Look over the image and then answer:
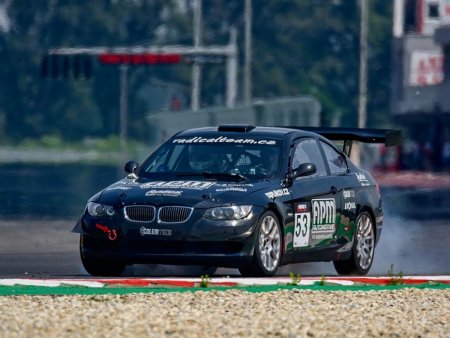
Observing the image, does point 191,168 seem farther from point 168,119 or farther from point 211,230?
point 168,119

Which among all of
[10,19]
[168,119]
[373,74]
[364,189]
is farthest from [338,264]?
[10,19]

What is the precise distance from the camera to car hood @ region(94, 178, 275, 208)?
13641 mm

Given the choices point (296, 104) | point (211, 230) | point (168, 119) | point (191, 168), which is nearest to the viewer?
point (211, 230)

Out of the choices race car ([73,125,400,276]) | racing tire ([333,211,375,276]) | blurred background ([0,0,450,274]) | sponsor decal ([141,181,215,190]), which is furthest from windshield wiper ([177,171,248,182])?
blurred background ([0,0,450,274])

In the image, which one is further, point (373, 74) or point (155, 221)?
point (373, 74)

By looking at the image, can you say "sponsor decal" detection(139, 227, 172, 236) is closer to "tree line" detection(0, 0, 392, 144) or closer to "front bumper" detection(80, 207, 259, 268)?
"front bumper" detection(80, 207, 259, 268)

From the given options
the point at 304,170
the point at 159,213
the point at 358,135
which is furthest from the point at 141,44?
the point at 159,213

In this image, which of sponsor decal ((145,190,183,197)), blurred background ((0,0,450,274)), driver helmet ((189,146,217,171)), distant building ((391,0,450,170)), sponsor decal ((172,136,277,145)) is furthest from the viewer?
blurred background ((0,0,450,274))

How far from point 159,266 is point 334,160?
198 cm

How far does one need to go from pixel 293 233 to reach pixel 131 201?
147cm

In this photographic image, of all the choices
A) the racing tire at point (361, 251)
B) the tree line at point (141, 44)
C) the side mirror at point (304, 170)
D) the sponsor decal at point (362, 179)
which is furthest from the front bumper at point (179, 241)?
the tree line at point (141, 44)

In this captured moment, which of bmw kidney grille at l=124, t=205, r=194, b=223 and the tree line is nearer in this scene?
bmw kidney grille at l=124, t=205, r=194, b=223

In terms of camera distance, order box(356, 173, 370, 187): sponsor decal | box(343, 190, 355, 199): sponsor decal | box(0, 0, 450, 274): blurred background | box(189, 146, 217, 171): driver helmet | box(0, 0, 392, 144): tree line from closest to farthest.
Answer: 1. box(189, 146, 217, 171): driver helmet
2. box(343, 190, 355, 199): sponsor decal
3. box(356, 173, 370, 187): sponsor decal
4. box(0, 0, 450, 274): blurred background
5. box(0, 0, 392, 144): tree line

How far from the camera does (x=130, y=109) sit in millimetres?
95000
